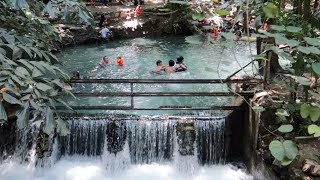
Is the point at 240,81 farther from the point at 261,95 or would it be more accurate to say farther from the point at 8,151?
the point at 8,151

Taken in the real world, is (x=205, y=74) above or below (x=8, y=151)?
above

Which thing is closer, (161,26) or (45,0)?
(45,0)

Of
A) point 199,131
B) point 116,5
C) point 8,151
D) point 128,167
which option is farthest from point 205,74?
point 116,5

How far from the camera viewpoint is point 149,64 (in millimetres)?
13859

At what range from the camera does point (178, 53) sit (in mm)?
15695

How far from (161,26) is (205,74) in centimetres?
776

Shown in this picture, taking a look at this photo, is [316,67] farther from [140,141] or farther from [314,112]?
[140,141]

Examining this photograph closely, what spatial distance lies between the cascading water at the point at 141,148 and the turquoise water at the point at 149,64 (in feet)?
5.79

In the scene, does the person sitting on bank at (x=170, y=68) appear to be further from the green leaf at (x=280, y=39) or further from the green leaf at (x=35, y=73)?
the green leaf at (x=280, y=39)

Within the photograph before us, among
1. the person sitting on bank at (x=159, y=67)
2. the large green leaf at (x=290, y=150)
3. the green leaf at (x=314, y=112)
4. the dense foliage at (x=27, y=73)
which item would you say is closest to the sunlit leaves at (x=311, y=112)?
the green leaf at (x=314, y=112)

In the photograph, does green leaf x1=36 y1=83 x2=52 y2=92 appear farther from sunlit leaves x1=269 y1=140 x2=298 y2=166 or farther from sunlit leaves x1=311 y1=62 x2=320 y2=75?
sunlit leaves x1=311 y1=62 x2=320 y2=75

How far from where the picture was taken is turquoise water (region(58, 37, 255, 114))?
10216 mm

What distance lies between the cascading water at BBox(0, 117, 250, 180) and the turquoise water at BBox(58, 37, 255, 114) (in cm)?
176

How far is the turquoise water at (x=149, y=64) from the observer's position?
10.2 meters
